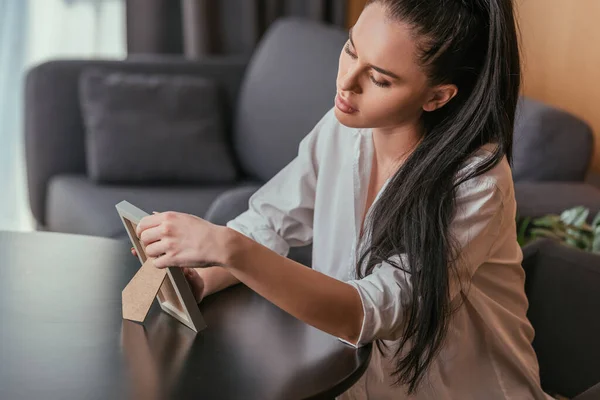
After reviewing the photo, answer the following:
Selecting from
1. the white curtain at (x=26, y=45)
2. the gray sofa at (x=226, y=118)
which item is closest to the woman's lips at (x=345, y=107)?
the gray sofa at (x=226, y=118)

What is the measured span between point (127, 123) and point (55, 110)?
27cm

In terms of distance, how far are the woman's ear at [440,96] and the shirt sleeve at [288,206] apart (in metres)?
0.29

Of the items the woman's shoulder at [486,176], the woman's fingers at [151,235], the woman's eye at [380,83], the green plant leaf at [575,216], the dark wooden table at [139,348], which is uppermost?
the woman's eye at [380,83]

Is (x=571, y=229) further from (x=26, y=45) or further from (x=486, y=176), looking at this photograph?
(x=26, y=45)

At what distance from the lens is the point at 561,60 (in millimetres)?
3041

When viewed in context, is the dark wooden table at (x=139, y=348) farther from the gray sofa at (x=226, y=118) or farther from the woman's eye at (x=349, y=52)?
the gray sofa at (x=226, y=118)

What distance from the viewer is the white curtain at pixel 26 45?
142 inches

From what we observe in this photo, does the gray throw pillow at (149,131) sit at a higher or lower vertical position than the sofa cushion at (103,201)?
higher

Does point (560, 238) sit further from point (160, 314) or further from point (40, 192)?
point (40, 192)

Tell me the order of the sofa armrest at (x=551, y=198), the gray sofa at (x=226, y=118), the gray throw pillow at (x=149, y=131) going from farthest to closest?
the gray throw pillow at (x=149, y=131), the gray sofa at (x=226, y=118), the sofa armrest at (x=551, y=198)

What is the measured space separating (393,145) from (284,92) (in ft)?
5.34

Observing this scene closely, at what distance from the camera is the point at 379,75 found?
1412mm

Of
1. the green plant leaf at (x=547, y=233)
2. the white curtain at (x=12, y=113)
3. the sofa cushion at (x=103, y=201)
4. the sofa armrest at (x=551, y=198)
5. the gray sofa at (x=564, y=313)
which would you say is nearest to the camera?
the gray sofa at (x=564, y=313)

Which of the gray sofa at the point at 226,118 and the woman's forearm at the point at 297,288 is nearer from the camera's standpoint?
the woman's forearm at the point at 297,288
